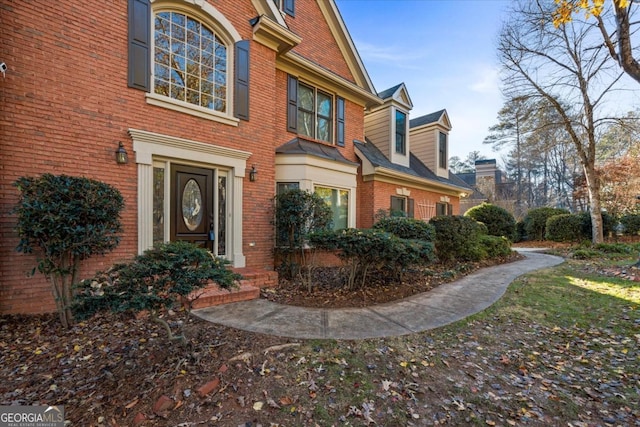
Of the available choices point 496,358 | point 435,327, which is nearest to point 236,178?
point 435,327

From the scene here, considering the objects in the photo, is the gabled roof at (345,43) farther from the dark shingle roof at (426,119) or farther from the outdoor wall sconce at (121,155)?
the outdoor wall sconce at (121,155)

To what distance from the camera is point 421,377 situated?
2842 millimetres

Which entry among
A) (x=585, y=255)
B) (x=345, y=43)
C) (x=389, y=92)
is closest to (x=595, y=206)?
(x=585, y=255)

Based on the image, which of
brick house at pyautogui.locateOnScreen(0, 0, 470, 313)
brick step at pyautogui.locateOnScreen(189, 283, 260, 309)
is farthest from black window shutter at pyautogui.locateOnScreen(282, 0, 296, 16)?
brick step at pyautogui.locateOnScreen(189, 283, 260, 309)

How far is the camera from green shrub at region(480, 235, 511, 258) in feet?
31.5

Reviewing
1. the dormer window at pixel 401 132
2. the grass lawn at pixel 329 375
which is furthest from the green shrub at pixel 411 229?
the dormer window at pixel 401 132

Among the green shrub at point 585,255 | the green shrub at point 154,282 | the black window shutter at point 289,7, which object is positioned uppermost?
the black window shutter at point 289,7

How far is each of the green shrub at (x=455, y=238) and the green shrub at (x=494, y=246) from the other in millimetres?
968

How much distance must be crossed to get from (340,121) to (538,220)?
15.0 m

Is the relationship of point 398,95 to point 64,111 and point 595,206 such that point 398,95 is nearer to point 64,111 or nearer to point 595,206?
point 595,206

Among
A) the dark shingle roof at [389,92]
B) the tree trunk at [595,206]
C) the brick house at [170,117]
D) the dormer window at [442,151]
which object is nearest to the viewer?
the brick house at [170,117]

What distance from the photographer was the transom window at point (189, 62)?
5.41 m

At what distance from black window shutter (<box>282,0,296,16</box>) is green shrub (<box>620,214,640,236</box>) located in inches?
747

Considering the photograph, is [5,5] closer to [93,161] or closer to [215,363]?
[93,161]
